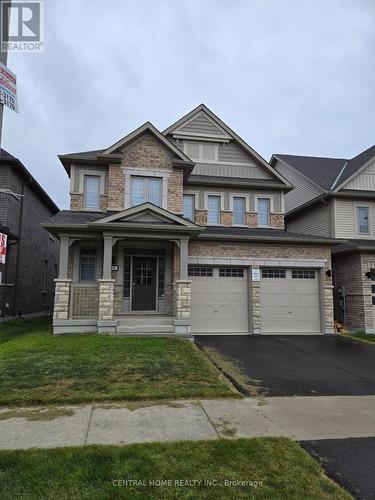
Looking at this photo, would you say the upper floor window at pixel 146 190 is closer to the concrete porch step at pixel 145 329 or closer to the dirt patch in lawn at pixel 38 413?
the concrete porch step at pixel 145 329

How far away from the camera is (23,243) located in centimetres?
1745

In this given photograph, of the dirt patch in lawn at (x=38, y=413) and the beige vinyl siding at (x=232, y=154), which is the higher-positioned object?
the beige vinyl siding at (x=232, y=154)

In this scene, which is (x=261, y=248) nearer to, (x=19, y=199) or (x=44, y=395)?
(x=44, y=395)

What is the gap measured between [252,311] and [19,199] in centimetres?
1232

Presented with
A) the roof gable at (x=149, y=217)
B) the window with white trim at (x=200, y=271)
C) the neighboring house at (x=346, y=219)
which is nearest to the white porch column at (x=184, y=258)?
the roof gable at (x=149, y=217)

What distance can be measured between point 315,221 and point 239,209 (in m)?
4.29

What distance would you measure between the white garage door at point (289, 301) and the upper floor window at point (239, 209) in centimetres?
290

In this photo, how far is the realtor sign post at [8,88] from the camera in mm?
3847

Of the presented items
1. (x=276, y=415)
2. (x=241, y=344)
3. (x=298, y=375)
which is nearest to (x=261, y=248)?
(x=241, y=344)

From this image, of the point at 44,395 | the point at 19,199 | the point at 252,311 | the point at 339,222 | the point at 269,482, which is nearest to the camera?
the point at 269,482

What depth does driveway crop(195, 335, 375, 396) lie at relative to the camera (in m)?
6.29

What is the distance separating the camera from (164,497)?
2861 millimetres

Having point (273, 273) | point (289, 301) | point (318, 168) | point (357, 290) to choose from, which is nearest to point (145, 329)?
point (273, 273)

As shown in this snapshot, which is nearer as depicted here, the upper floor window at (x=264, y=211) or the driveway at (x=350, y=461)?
the driveway at (x=350, y=461)
